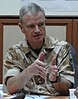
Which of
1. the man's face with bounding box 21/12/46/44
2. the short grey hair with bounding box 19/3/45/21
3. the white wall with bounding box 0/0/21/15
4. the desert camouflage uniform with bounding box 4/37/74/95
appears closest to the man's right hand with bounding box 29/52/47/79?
the desert camouflage uniform with bounding box 4/37/74/95

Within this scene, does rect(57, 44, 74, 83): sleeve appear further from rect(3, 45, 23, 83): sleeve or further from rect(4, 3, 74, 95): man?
rect(3, 45, 23, 83): sleeve

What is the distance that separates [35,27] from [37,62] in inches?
12.4

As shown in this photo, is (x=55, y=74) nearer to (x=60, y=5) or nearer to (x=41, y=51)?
(x=41, y=51)

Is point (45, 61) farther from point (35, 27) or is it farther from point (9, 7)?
point (9, 7)

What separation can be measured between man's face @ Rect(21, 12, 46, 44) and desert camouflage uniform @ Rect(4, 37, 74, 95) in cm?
8

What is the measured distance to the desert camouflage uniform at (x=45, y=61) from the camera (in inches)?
79.2

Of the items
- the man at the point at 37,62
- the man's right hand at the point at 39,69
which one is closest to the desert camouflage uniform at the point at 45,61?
the man at the point at 37,62

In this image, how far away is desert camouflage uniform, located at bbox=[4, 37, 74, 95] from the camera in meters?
2.01

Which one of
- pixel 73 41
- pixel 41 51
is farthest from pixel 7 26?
pixel 41 51

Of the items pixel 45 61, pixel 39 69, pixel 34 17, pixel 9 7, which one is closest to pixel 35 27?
pixel 34 17

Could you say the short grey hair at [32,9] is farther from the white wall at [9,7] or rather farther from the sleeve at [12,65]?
the white wall at [9,7]

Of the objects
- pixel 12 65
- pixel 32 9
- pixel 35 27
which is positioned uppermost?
pixel 32 9

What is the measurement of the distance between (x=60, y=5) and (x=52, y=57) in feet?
3.01

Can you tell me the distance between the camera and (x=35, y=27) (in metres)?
2.09
